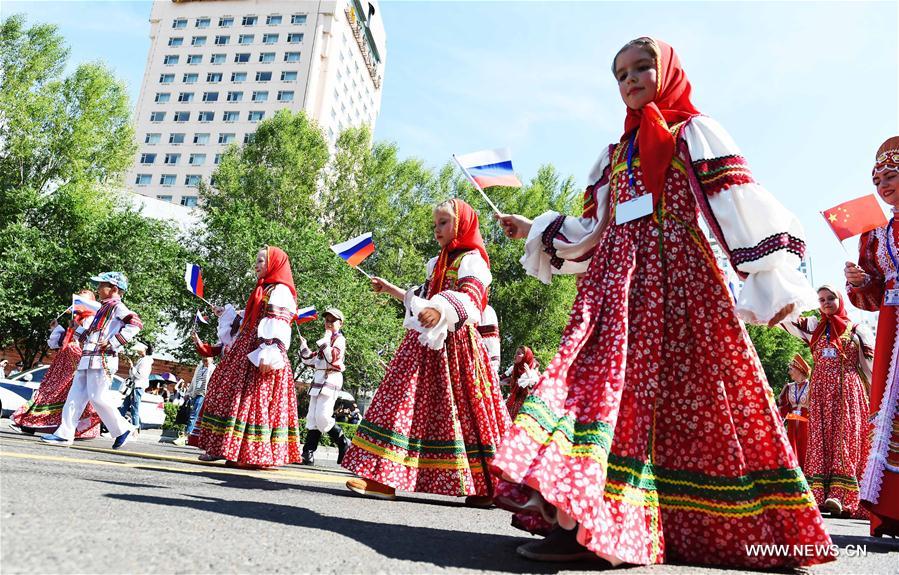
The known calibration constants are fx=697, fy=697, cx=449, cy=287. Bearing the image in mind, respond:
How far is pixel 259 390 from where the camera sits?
7148 millimetres

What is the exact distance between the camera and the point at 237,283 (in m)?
25.2

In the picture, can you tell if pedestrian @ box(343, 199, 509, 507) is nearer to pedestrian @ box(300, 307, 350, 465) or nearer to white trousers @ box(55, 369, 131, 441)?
white trousers @ box(55, 369, 131, 441)

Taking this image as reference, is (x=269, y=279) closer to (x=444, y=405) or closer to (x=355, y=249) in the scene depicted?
(x=355, y=249)

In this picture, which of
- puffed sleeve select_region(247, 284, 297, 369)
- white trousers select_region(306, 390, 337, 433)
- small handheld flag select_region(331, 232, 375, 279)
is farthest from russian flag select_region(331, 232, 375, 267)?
white trousers select_region(306, 390, 337, 433)

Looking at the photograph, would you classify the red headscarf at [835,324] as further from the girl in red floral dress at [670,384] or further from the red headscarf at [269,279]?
the red headscarf at [269,279]

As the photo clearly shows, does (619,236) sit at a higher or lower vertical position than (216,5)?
lower

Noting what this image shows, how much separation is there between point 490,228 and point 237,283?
1166cm

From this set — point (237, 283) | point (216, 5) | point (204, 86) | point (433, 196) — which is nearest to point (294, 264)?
point (237, 283)

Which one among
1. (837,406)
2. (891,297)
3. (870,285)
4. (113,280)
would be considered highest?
(113,280)

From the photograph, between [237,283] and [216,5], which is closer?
[237,283]

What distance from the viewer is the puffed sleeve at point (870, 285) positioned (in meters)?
4.72

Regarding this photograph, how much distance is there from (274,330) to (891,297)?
530 cm

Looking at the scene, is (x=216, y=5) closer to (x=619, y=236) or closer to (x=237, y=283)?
(x=237, y=283)

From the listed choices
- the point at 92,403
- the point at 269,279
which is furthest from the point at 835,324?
the point at 92,403
